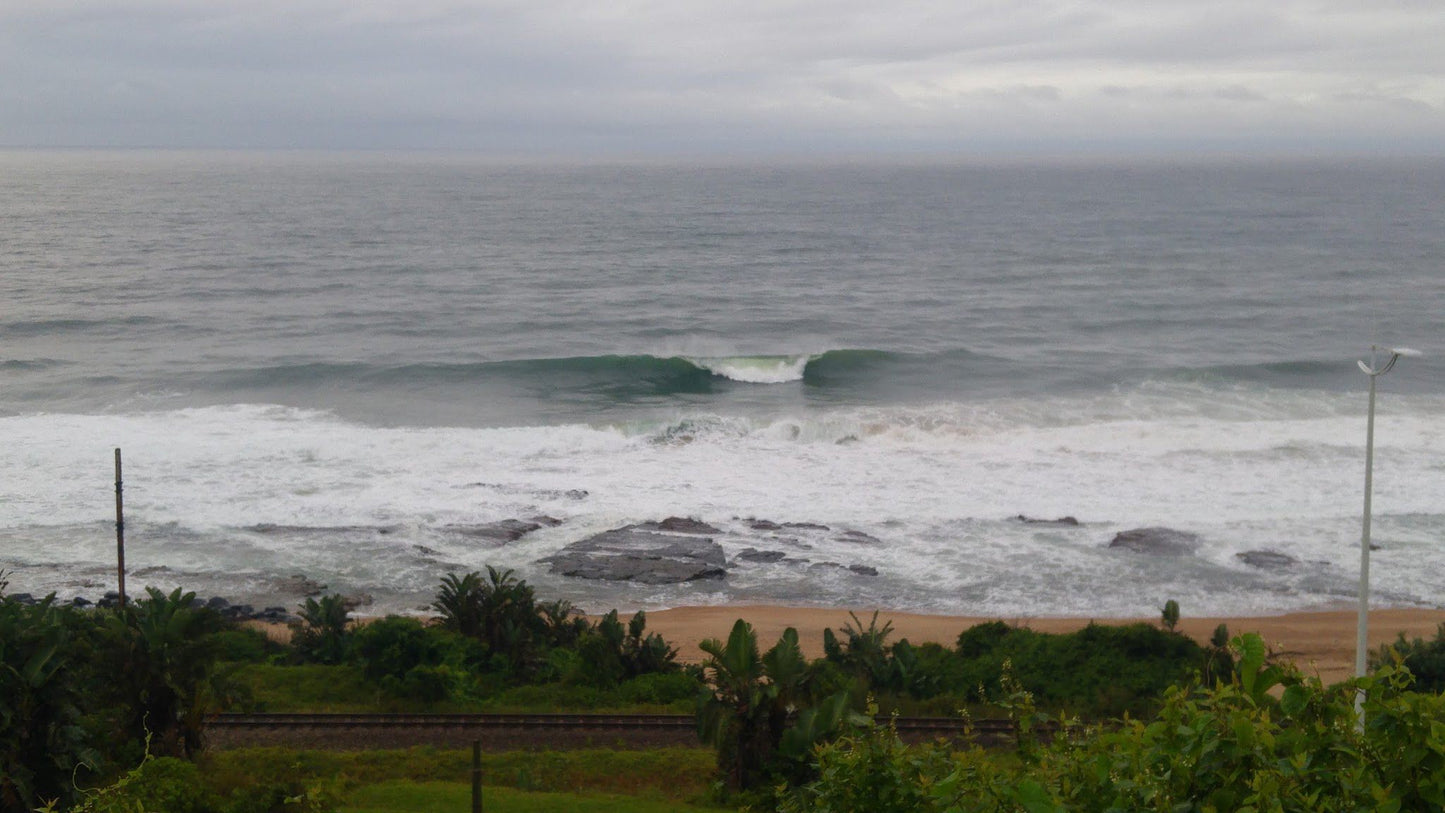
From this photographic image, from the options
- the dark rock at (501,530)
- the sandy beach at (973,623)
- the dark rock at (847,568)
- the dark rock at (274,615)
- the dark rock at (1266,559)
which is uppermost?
the dark rock at (501,530)

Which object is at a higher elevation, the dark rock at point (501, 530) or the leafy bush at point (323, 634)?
the dark rock at point (501, 530)

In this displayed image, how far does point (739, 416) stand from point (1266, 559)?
64.9ft

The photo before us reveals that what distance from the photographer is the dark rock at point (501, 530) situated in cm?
2902

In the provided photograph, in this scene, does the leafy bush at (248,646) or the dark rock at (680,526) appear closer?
the leafy bush at (248,646)

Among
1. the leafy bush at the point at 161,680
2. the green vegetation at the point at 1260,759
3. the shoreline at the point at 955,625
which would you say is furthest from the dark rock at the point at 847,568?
the green vegetation at the point at 1260,759

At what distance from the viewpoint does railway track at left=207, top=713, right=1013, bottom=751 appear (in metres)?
16.9

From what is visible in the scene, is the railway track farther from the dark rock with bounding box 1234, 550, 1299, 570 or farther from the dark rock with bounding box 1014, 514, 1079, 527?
the dark rock with bounding box 1014, 514, 1079, 527

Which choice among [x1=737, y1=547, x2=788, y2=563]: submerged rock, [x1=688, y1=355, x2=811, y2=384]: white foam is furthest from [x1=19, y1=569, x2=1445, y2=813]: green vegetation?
[x1=688, y1=355, x2=811, y2=384]: white foam

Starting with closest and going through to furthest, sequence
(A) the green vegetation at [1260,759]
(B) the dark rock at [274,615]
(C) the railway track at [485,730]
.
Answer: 1. (A) the green vegetation at [1260,759]
2. (C) the railway track at [485,730]
3. (B) the dark rock at [274,615]

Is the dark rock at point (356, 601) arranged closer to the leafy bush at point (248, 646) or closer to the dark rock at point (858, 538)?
the leafy bush at point (248, 646)

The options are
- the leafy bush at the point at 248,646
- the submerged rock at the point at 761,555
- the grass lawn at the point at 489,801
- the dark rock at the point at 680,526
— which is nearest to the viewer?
the grass lawn at the point at 489,801

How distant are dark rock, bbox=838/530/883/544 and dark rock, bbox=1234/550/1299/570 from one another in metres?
8.59

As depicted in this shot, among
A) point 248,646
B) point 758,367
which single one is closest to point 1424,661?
point 248,646

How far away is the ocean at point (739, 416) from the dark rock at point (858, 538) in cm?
12
